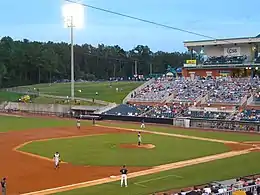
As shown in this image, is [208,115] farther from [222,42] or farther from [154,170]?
[154,170]

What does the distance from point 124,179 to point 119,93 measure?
63893 mm

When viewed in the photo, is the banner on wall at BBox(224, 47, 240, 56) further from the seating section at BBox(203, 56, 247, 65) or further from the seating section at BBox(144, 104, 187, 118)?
the seating section at BBox(144, 104, 187, 118)

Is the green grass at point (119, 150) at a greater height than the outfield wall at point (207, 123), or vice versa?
the outfield wall at point (207, 123)

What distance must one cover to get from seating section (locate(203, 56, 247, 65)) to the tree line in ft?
197

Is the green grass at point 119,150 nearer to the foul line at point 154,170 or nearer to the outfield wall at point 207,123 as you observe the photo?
the foul line at point 154,170

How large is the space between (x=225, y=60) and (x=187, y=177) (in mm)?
52612

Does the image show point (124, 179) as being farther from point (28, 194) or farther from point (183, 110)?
point (183, 110)

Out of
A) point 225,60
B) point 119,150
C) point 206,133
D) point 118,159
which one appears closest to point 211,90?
point 225,60

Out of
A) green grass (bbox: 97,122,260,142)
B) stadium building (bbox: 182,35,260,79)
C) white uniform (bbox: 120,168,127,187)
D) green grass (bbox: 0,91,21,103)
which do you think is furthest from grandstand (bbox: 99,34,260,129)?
white uniform (bbox: 120,168,127,187)

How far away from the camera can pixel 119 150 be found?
117ft

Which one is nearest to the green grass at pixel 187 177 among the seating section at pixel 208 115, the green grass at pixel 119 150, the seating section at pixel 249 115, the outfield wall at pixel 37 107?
the green grass at pixel 119 150

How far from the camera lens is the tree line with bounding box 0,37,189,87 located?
122 m

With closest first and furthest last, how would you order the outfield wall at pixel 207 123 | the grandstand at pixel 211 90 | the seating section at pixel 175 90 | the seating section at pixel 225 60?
1. the outfield wall at pixel 207 123
2. the grandstand at pixel 211 90
3. the seating section at pixel 175 90
4. the seating section at pixel 225 60

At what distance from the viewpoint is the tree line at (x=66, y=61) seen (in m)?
122
